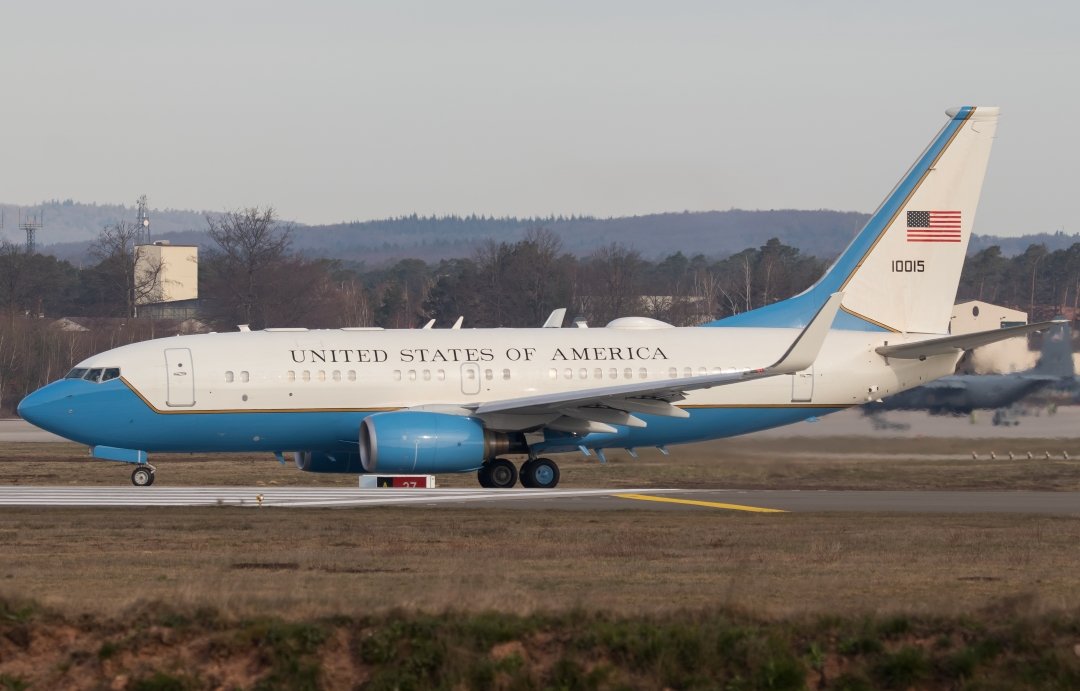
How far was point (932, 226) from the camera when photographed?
38.0 m

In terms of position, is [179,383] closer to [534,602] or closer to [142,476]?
[142,476]

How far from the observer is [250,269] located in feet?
318

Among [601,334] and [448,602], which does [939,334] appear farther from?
[448,602]

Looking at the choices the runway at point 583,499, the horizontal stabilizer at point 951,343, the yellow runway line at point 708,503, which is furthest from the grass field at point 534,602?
the horizontal stabilizer at point 951,343

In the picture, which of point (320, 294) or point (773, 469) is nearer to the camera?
point (773, 469)

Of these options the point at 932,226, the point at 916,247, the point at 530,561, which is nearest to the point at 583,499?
the point at 530,561

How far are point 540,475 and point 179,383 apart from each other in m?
8.39

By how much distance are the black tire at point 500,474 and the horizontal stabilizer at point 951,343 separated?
969 cm

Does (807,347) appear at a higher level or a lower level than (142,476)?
higher

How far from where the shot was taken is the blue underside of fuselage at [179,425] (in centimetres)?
3284

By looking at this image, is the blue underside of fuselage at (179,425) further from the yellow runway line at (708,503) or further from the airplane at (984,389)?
the airplane at (984,389)

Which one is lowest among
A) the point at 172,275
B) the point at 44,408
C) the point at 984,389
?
the point at 44,408

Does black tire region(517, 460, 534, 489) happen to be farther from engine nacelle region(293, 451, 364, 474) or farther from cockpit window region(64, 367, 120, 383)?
cockpit window region(64, 367, 120, 383)

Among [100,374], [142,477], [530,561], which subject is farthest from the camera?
[142,477]
